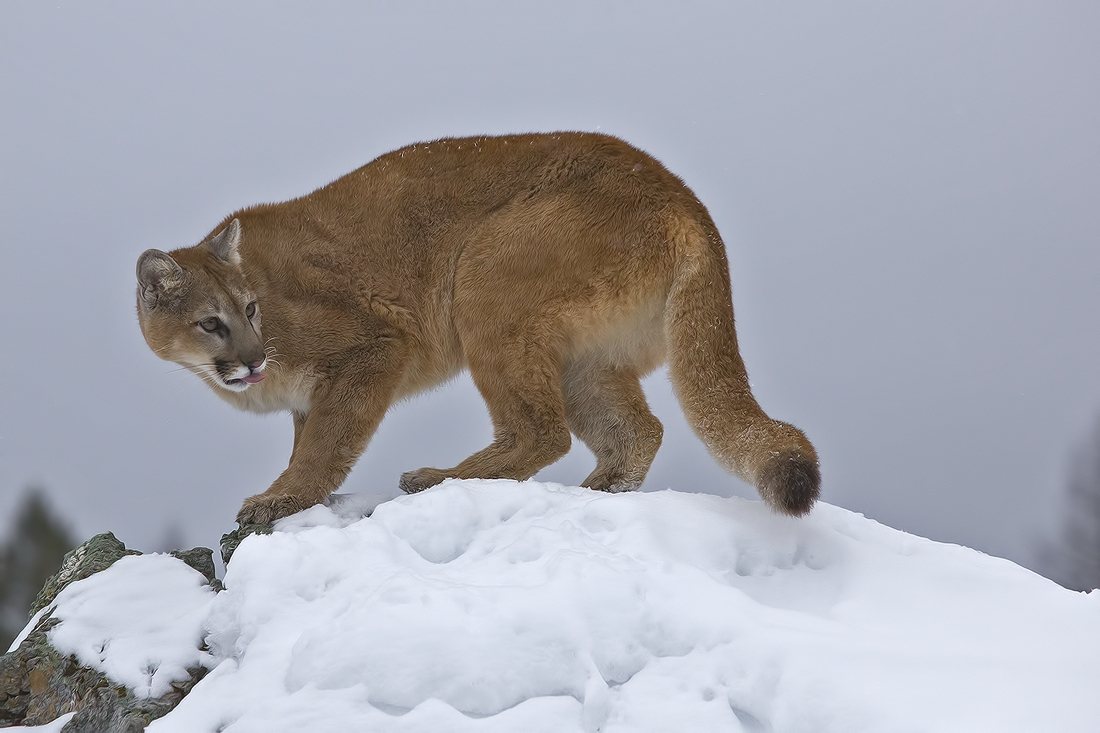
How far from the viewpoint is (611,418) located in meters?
5.58

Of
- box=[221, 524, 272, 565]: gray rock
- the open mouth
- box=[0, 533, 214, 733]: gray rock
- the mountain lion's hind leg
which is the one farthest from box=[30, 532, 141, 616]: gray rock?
the mountain lion's hind leg

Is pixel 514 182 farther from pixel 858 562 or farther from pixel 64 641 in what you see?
pixel 64 641

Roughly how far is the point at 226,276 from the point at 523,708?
11.0ft

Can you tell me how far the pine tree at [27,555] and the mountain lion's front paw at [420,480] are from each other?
42.7 feet

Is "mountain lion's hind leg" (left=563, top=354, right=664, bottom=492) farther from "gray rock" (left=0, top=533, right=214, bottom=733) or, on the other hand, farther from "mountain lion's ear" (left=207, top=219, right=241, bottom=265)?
"gray rock" (left=0, top=533, right=214, bottom=733)

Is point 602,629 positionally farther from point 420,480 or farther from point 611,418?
point 611,418

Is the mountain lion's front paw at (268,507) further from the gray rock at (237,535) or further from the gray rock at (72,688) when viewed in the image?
the gray rock at (72,688)

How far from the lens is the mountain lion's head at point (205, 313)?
16.9ft

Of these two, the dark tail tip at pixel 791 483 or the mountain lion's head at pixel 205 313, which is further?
the mountain lion's head at pixel 205 313

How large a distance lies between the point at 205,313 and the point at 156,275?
35cm

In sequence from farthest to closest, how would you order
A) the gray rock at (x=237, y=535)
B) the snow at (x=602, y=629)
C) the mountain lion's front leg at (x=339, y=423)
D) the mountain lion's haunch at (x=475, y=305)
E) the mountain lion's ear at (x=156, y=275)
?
the mountain lion's ear at (x=156, y=275) → the mountain lion's front leg at (x=339, y=423) → the mountain lion's haunch at (x=475, y=305) → the gray rock at (x=237, y=535) → the snow at (x=602, y=629)

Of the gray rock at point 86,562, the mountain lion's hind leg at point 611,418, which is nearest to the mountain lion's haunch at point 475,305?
the mountain lion's hind leg at point 611,418

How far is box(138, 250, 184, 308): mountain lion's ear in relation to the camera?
5137mm

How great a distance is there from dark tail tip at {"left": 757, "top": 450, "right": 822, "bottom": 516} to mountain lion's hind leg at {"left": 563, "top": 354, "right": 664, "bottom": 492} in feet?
5.56
